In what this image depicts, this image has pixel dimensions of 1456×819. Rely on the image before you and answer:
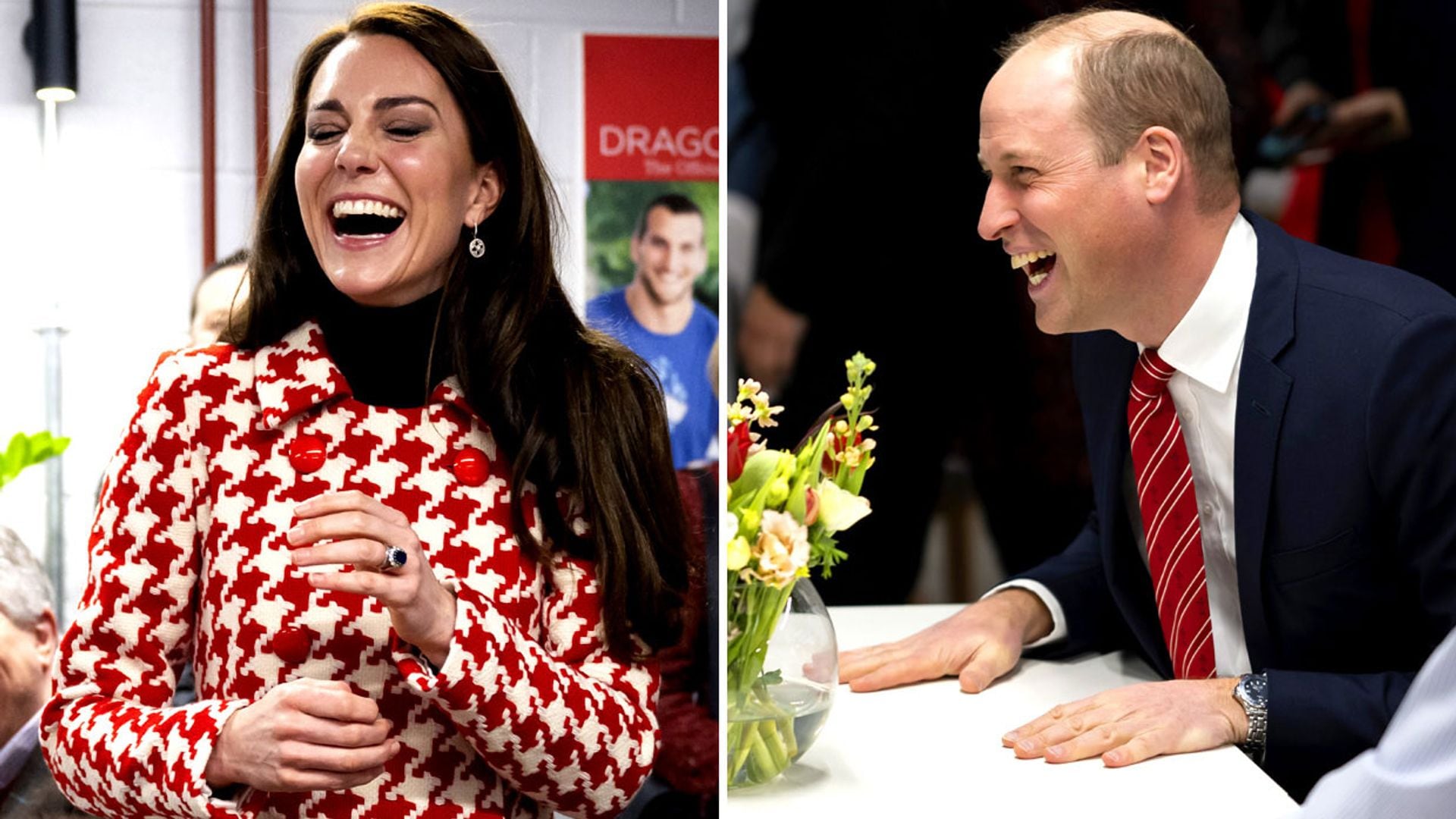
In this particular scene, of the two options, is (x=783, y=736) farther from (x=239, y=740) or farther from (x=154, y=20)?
(x=154, y=20)

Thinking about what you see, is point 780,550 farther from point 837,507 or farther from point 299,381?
point 299,381

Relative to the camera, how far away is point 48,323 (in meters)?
1.62

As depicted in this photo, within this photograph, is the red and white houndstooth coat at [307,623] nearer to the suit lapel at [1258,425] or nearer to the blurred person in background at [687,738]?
the suit lapel at [1258,425]

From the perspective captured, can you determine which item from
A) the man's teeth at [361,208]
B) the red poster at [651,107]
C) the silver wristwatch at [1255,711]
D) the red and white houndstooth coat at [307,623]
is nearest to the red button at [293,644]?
the red and white houndstooth coat at [307,623]

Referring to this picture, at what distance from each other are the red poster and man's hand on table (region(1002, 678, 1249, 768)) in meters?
0.86

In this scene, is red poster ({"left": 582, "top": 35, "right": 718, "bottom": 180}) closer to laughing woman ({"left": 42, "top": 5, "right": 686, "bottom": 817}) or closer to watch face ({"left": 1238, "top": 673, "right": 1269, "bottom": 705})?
laughing woman ({"left": 42, "top": 5, "right": 686, "bottom": 817})

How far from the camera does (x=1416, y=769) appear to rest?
0.73 metres

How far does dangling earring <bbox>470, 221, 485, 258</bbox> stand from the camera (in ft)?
3.19

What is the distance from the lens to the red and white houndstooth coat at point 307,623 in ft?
2.80

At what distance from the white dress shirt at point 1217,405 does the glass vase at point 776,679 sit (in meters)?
0.46

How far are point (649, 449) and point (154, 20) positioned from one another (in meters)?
0.94

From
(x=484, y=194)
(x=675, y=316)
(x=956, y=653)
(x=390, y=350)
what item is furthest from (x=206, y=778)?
(x=675, y=316)

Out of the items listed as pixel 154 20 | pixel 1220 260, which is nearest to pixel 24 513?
pixel 154 20

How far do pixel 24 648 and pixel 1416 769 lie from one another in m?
1.40
